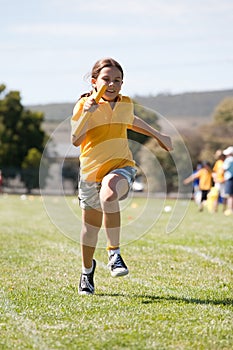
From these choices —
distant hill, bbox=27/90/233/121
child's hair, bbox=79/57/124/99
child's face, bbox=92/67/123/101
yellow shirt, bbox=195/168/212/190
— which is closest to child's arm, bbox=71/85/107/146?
child's face, bbox=92/67/123/101

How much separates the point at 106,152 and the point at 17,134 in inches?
2045

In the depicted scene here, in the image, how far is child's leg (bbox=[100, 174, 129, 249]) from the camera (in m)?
6.06

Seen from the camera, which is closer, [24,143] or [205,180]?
[205,180]

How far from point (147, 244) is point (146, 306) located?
5.27m

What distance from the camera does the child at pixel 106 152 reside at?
6102 millimetres

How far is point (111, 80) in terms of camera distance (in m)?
6.13

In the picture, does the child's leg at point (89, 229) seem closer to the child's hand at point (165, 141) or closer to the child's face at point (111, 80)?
the child's hand at point (165, 141)

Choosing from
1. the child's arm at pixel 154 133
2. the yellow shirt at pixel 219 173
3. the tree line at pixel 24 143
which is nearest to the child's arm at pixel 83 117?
the child's arm at pixel 154 133

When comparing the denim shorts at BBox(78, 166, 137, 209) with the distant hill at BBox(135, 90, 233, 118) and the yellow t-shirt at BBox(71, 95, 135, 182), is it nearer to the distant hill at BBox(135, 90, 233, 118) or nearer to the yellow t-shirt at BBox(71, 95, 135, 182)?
the yellow t-shirt at BBox(71, 95, 135, 182)

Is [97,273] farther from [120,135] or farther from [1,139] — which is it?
[1,139]

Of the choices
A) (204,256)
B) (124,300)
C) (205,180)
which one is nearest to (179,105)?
(205,180)

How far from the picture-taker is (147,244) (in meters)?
11.0

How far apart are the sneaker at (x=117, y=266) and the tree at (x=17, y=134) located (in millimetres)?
49881

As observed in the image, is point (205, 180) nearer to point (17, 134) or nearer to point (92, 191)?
point (92, 191)
